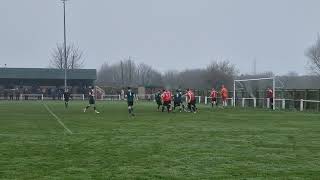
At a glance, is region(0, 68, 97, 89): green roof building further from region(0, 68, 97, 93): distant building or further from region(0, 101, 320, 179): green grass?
region(0, 101, 320, 179): green grass

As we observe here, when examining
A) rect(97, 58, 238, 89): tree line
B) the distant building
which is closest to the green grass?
rect(97, 58, 238, 89): tree line

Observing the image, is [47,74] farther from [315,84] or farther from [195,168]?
[195,168]

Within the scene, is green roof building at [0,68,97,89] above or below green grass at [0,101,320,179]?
above

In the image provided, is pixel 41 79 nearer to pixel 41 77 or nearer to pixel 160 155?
pixel 41 77

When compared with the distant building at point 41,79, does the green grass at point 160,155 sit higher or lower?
lower

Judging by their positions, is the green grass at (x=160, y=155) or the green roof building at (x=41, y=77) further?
the green roof building at (x=41, y=77)

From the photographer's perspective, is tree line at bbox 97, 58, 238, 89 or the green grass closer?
the green grass

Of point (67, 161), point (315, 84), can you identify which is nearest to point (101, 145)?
point (67, 161)

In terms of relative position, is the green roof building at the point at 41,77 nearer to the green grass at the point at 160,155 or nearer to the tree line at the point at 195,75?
the tree line at the point at 195,75

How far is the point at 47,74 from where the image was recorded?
90.8m

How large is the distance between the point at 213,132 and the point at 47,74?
73091mm

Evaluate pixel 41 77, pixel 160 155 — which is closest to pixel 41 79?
pixel 41 77

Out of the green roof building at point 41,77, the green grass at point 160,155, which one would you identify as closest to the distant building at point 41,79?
the green roof building at point 41,77

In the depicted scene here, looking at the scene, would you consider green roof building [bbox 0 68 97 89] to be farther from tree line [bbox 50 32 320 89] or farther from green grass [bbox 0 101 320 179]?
green grass [bbox 0 101 320 179]
